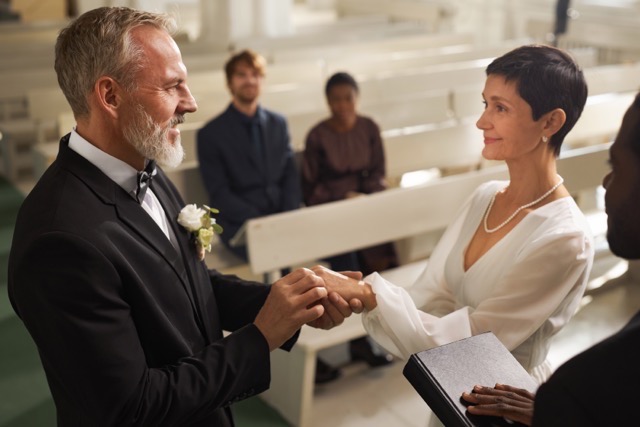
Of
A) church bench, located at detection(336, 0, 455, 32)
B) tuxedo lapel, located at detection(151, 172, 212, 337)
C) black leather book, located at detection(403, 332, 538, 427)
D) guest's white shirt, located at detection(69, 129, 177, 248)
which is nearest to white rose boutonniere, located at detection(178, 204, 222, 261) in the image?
tuxedo lapel, located at detection(151, 172, 212, 337)

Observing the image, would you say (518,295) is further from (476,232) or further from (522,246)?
(476,232)

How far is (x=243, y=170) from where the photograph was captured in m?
5.12

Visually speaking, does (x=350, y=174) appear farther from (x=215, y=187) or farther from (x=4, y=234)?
(x=4, y=234)

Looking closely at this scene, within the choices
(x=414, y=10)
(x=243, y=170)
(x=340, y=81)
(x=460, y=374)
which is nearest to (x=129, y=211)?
(x=460, y=374)

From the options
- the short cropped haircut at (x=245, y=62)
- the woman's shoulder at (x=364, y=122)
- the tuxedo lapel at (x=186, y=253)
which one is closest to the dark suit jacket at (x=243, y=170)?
the short cropped haircut at (x=245, y=62)

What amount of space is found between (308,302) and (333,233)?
2.32 m

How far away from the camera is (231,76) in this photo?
16.9 ft

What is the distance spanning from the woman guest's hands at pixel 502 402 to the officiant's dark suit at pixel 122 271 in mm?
556

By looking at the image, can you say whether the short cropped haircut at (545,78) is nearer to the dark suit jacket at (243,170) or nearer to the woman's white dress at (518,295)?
the woman's white dress at (518,295)

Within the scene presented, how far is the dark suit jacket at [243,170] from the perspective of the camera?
5.02 m

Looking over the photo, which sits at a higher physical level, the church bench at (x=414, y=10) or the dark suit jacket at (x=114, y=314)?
the church bench at (x=414, y=10)

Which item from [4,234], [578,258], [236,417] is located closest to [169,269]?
[578,258]

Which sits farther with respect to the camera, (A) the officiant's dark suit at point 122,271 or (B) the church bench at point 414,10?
(B) the church bench at point 414,10

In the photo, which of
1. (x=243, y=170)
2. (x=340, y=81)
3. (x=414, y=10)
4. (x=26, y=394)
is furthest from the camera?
(x=414, y=10)
